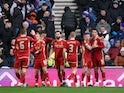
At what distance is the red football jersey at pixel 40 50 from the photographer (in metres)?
16.4

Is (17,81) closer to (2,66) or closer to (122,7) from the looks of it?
(2,66)

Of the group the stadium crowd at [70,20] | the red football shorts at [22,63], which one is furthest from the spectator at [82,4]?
the red football shorts at [22,63]

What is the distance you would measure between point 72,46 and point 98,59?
2.90ft

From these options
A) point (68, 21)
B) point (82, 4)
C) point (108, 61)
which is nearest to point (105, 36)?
point (108, 61)

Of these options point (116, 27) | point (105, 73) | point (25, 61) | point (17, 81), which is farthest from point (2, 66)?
point (116, 27)

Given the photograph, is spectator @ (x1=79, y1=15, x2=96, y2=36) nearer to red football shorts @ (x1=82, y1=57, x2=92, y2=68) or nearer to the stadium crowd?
the stadium crowd

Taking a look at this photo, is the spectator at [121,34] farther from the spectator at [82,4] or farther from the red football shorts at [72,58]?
the red football shorts at [72,58]

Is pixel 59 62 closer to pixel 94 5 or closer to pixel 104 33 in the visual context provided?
pixel 104 33

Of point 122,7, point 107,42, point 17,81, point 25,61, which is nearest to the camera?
point 25,61

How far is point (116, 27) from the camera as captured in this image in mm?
19938

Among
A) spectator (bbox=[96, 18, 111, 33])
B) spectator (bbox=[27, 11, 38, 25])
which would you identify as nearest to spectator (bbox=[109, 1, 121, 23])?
spectator (bbox=[96, 18, 111, 33])

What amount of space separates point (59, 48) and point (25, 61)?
1.28m

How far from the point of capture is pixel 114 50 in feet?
61.8

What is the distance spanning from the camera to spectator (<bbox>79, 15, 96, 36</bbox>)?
19.7m
